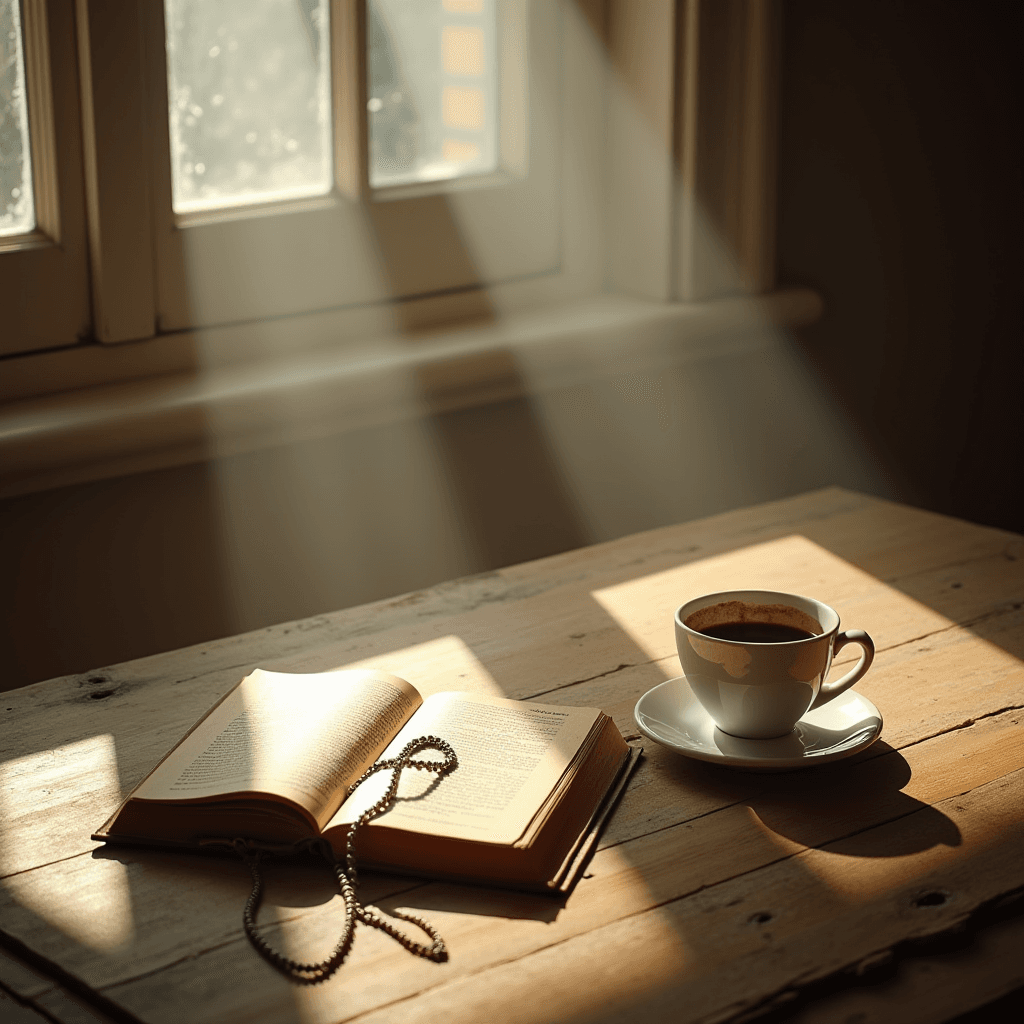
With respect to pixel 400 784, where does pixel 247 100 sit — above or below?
above

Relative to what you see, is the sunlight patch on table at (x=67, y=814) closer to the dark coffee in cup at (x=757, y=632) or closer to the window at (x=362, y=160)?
the dark coffee in cup at (x=757, y=632)

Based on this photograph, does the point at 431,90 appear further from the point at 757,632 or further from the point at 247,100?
the point at 757,632

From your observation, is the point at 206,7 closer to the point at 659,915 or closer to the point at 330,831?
the point at 330,831

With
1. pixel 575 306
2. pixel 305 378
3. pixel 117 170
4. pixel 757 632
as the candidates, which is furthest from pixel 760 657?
pixel 575 306

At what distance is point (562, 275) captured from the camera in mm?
1839

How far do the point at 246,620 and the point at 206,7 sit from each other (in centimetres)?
72

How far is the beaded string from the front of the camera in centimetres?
68

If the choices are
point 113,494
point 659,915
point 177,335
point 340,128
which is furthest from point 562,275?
point 659,915

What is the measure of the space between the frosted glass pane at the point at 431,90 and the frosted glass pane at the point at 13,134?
16.4 inches

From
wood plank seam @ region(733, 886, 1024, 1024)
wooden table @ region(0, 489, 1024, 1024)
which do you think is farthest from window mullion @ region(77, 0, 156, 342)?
wood plank seam @ region(733, 886, 1024, 1024)

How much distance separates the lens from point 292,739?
0.84 meters

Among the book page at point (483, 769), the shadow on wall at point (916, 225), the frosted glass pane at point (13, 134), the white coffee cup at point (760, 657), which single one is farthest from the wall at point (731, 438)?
the white coffee cup at point (760, 657)

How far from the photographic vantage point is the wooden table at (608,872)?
66 cm

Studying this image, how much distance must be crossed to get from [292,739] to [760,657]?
0.31 m
